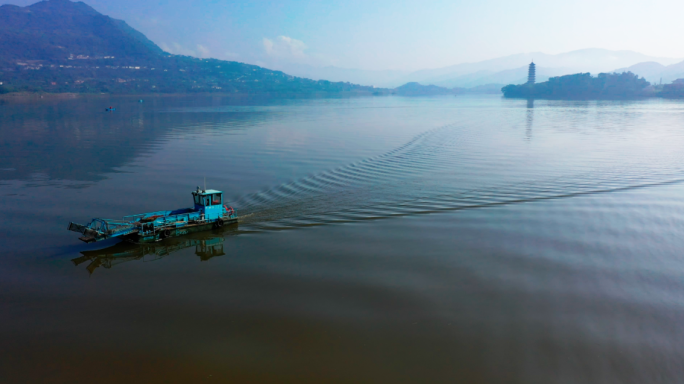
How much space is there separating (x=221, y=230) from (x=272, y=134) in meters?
41.8

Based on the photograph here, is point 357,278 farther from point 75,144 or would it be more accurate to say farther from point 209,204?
point 75,144

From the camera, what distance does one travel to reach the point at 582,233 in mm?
22844

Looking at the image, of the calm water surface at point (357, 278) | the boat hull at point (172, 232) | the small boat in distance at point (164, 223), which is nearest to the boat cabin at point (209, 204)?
the small boat in distance at point (164, 223)

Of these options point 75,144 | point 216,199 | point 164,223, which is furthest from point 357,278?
point 75,144

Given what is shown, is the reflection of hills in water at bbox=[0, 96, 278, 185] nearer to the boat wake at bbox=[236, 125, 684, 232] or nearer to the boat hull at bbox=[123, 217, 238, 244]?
the boat hull at bbox=[123, 217, 238, 244]

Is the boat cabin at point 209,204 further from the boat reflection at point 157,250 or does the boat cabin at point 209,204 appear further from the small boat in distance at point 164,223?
the boat reflection at point 157,250

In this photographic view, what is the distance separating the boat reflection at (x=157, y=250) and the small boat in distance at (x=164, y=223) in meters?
0.40

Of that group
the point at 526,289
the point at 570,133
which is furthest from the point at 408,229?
the point at 570,133

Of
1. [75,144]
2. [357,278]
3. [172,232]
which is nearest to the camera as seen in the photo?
[357,278]

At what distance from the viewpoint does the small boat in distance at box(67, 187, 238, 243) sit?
2138 centimetres

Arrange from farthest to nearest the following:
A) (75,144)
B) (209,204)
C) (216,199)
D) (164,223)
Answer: (75,144) → (216,199) → (209,204) → (164,223)

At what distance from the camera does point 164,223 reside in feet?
75.1

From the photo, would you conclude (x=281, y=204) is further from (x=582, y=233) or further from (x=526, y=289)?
(x=582, y=233)

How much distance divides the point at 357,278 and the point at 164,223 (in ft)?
38.1
